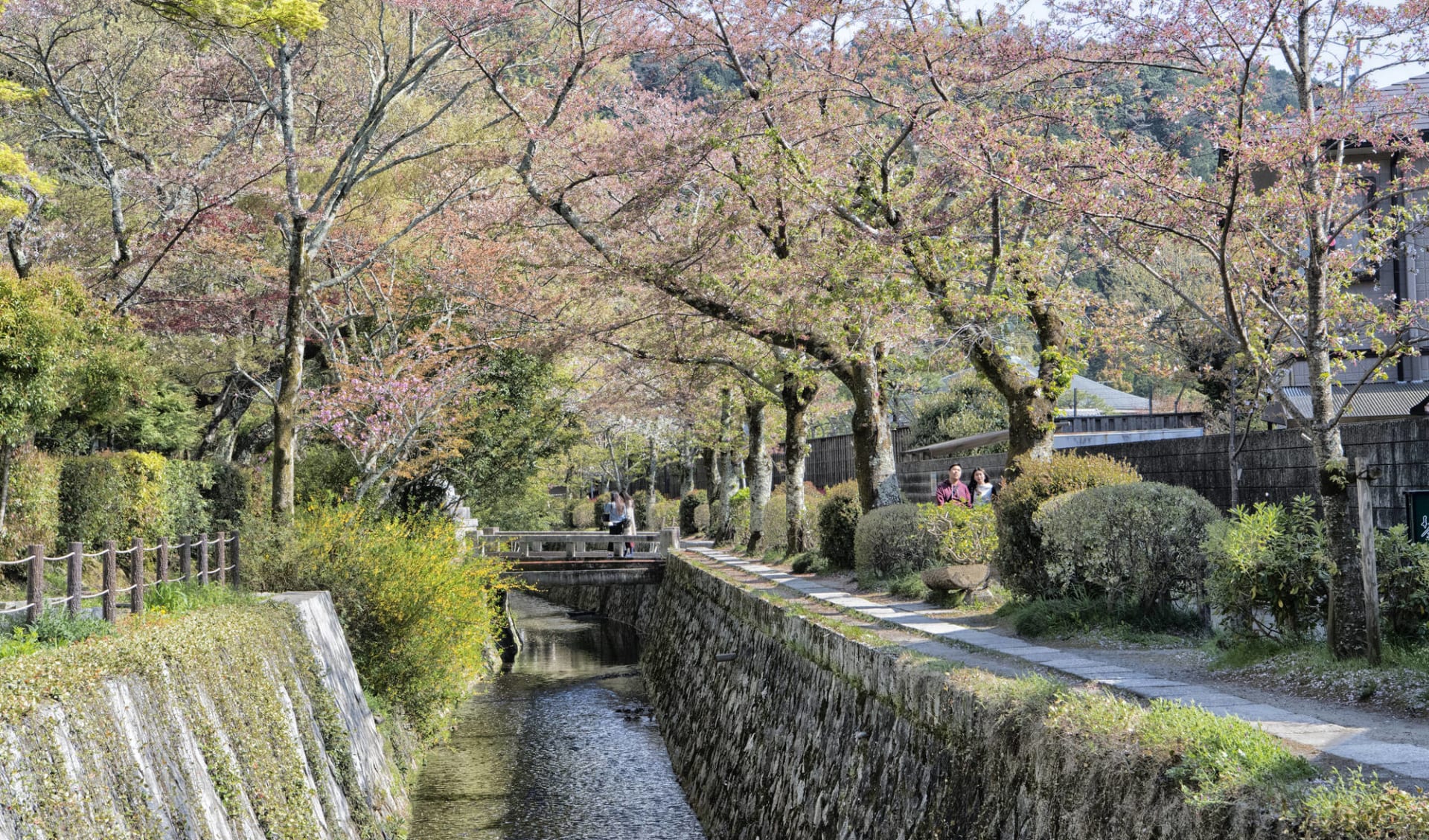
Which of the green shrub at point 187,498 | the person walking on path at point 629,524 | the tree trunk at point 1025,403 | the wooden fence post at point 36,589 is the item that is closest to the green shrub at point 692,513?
the person walking on path at point 629,524

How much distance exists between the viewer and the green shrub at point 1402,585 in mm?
7492

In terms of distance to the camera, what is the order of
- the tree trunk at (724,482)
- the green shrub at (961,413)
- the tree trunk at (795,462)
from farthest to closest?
the green shrub at (961,413) → the tree trunk at (724,482) → the tree trunk at (795,462)

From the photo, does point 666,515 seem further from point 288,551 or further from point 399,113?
point 288,551

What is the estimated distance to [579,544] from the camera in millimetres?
27719

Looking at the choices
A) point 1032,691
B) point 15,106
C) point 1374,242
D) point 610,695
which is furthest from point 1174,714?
point 15,106

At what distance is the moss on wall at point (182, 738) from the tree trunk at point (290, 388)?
192 inches

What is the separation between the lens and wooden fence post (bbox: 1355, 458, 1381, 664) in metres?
7.27

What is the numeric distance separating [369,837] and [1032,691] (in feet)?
23.5

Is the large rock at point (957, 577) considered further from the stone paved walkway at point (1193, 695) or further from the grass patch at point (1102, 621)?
the grass patch at point (1102, 621)

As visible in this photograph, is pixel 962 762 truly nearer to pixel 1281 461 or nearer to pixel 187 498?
pixel 1281 461

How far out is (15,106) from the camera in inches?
797

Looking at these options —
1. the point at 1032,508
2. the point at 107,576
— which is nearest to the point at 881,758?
the point at 1032,508

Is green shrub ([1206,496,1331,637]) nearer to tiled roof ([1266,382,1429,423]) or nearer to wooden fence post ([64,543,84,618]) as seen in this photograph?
wooden fence post ([64,543,84,618])

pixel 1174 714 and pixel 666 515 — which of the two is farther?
pixel 666 515
